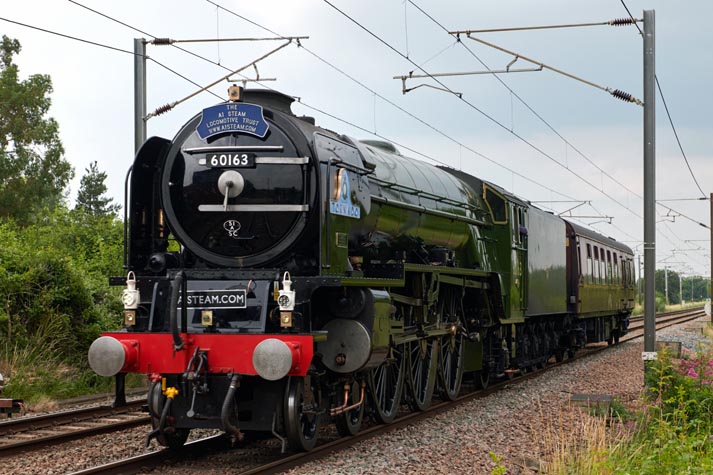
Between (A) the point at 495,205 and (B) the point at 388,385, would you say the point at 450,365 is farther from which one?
(A) the point at 495,205

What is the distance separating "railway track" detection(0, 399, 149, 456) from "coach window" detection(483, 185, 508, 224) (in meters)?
6.99

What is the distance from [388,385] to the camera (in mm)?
10812

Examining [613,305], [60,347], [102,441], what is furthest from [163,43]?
[613,305]

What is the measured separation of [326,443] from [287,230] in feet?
7.64

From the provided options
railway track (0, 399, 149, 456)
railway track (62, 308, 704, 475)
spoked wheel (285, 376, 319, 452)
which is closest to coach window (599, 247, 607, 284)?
railway track (62, 308, 704, 475)

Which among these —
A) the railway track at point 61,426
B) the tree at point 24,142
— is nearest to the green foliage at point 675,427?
the railway track at point 61,426

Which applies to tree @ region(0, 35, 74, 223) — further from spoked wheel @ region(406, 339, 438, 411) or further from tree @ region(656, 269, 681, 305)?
tree @ region(656, 269, 681, 305)

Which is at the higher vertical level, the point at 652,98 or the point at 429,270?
the point at 652,98

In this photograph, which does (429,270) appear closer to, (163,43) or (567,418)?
(567,418)

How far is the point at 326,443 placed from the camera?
30.3 ft

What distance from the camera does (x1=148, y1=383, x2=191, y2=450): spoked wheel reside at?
27.1ft

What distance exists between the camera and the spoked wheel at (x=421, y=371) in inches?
447

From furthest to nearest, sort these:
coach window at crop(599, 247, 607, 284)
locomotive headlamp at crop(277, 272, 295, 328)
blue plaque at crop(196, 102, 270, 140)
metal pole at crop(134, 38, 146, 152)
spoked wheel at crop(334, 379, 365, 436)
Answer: coach window at crop(599, 247, 607, 284)
metal pole at crop(134, 38, 146, 152)
spoked wheel at crop(334, 379, 365, 436)
blue plaque at crop(196, 102, 270, 140)
locomotive headlamp at crop(277, 272, 295, 328)

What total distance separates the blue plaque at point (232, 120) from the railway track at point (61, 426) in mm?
3107
